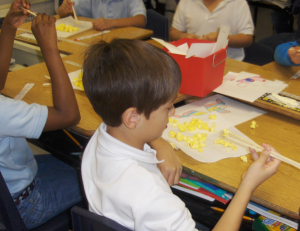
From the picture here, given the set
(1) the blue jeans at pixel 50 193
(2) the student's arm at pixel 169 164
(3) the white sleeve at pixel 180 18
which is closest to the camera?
(2) the student's arm at pixel 169 164

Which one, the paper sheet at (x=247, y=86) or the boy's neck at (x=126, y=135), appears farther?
the paper sheet at (x=247, y=86)

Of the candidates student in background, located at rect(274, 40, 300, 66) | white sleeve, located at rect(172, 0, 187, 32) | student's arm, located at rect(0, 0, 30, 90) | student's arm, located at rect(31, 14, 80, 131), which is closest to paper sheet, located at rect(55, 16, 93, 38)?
white sleeve, located at rect(172, 0, 187, 32)

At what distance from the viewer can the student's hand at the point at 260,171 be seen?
791 mm

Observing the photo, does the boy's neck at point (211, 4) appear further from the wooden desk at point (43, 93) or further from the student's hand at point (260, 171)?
the student's hand at point (260, 171)

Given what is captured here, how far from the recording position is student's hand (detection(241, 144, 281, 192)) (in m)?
0.79

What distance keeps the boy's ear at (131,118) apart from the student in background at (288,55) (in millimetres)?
1129

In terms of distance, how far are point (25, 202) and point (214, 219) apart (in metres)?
0.72

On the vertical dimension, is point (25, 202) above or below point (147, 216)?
below

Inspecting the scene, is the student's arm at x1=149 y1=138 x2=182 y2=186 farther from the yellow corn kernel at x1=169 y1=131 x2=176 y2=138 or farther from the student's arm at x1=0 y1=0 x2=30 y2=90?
the student's arm at x1=0 y1=0 x2=30 y2=90

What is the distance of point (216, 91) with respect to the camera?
4.28 ft

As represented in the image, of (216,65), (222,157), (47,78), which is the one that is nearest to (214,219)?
(222,157)

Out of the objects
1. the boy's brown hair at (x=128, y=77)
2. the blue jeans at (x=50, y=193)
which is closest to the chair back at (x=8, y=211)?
the blue jeans at (x=50, y=193)

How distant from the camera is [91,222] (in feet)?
1.98

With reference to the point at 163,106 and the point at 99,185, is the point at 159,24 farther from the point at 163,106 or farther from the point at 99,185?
the point at 99,185
